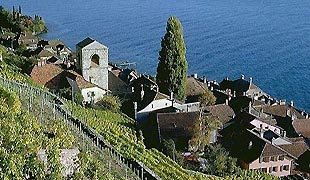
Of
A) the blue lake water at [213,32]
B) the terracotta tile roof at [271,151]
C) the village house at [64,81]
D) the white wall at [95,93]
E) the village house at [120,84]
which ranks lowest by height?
the blue lake water at [213,32]

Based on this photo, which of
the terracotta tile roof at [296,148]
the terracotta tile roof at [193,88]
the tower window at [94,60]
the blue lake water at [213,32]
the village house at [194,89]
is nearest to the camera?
the terracotta tile roof at [296,148]

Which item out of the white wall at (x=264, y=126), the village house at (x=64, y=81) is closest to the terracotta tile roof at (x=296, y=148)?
the white wall at (x=264, y=126)

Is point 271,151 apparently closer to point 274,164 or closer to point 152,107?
point 274,164

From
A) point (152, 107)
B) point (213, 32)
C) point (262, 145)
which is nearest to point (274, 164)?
point (262, 145)

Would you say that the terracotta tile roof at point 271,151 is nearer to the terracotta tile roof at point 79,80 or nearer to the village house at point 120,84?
the terracotta tile roof at point 79,80

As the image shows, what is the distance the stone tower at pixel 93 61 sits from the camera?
2984cm

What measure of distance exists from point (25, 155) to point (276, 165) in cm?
1774

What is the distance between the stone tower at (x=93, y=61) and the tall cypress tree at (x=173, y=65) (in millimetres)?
3619

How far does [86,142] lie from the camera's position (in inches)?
564

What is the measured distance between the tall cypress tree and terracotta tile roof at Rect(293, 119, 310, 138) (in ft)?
21.0

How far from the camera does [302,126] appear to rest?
30.6m

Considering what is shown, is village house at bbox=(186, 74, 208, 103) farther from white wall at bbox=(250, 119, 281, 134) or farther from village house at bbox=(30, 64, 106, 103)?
village house at bbox=(30, 64, 106, 103)

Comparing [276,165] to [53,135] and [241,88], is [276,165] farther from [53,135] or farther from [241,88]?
[53,135]

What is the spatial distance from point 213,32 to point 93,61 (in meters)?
30.4
